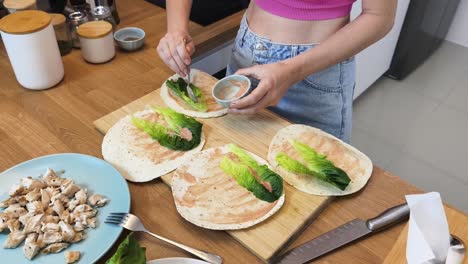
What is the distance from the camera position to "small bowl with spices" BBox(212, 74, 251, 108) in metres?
0.97

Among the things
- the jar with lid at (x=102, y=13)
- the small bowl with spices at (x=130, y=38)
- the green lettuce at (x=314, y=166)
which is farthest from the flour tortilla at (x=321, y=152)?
the jar with lid at (x=102, y=13)

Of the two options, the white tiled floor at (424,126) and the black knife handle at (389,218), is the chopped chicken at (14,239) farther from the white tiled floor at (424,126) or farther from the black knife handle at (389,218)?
the white tiled floor at (424,126)

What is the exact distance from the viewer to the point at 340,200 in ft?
2.74

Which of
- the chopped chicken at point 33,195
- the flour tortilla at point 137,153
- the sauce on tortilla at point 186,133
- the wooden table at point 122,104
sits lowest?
the wooden table at point 122,104

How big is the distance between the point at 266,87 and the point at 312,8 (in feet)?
0.86

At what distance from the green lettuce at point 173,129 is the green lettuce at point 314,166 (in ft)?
0.65

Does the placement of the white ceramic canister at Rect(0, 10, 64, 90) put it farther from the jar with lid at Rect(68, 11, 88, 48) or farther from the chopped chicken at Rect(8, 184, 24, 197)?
the chopped chicken at Rect(8, 184, 24, 197)

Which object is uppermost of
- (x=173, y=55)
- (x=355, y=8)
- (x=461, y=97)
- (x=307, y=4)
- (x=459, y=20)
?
(x=307, y=4)

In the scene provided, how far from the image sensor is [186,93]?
3.59 ft

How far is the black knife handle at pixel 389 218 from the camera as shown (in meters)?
0.75

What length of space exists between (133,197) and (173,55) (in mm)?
392

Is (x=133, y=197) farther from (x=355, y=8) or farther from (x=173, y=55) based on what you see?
(x=355, y=8)

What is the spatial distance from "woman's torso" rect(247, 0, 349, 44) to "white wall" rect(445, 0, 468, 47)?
2.45 m

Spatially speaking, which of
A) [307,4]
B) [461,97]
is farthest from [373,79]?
[307,4]
